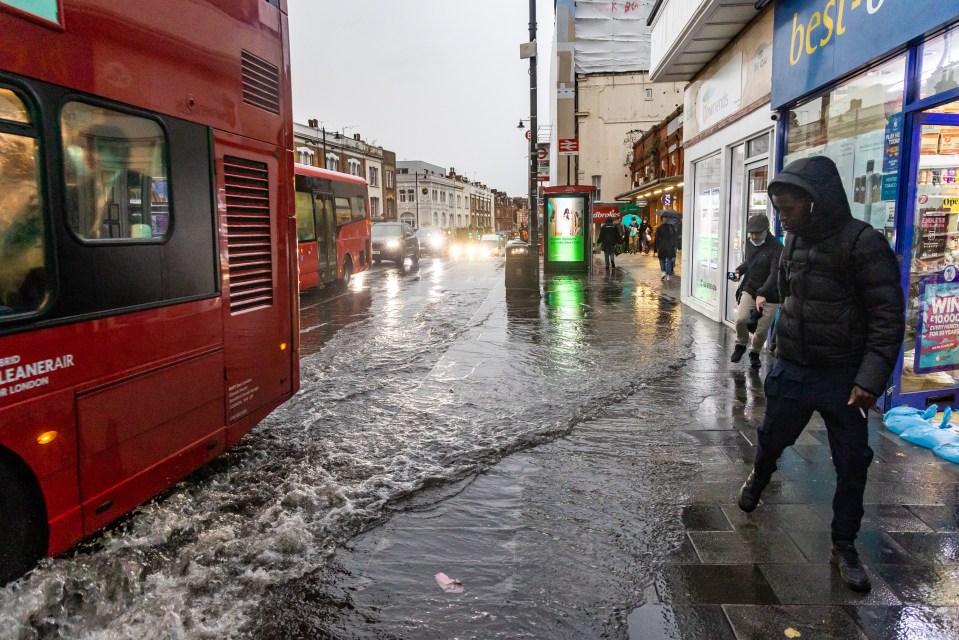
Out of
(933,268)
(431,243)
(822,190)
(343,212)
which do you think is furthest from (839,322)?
(431,243)

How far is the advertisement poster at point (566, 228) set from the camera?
2089 centimetres

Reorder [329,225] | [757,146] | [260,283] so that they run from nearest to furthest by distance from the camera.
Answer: [260,283] < [757,146] < [329,225]

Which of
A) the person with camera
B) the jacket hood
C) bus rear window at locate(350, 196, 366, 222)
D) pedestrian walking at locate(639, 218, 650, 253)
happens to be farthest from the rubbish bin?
pedestrian walking at locate(639, 218, 650, 253)

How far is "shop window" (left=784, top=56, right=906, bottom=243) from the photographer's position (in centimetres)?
588

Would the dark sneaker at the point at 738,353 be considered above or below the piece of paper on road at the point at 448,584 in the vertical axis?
above

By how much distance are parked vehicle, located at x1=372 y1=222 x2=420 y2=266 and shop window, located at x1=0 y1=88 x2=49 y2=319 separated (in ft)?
79.4

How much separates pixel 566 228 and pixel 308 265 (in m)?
8.41

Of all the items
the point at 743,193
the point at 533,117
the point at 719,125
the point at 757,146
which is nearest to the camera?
the point at 757,146

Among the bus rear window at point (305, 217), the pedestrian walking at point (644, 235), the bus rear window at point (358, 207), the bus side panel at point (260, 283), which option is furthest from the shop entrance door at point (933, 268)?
the pedestrian walking at point (644, 235)

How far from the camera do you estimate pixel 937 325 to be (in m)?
5.92

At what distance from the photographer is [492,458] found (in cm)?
507

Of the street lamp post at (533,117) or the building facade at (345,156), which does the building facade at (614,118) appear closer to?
the building facade at (345,156)

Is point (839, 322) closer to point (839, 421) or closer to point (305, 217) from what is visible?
point (839, 421)

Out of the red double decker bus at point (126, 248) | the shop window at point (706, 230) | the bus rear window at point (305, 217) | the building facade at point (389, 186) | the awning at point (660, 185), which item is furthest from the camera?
the building facade at point (389, 186)
